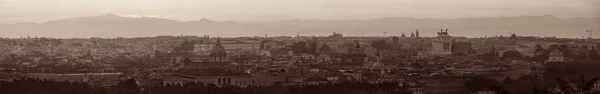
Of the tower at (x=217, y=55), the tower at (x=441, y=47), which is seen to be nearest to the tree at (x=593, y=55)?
the tower at (x=217, y=55)

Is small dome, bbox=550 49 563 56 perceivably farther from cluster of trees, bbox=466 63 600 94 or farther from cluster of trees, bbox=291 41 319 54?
cluster of trees, bbox=466 63 600 94

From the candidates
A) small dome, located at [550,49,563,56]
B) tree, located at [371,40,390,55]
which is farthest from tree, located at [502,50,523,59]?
tree, located at [371,40,390,55]

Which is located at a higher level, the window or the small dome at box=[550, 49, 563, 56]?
the window

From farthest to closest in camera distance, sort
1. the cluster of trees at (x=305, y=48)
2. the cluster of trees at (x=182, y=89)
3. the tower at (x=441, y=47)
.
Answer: the tower at (x=441, y=47) < the cluster of trees at (x=305, y=48) < the cluster of trees at (x=182, y=89)

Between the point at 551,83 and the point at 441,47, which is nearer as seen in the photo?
the point at 551,83

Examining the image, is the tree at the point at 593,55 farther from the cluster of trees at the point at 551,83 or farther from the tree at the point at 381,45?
the tree at the point at 381,45

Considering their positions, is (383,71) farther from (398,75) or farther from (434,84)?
(434,84)

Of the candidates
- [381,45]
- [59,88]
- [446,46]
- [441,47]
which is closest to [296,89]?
[59,88]

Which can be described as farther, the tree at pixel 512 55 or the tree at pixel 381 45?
the tree at pixel 381 45

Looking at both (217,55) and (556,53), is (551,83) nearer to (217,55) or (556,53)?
(217,55)

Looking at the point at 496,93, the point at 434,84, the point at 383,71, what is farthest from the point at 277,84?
the point at 383,71

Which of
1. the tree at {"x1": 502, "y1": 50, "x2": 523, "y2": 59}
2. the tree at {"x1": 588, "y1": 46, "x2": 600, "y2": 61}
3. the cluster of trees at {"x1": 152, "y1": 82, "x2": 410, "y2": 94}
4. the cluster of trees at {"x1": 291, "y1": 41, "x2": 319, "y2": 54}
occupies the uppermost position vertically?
the cluster of trees at {"x1": 291, "y1": 41, "x2": 319, "y2": 54}
